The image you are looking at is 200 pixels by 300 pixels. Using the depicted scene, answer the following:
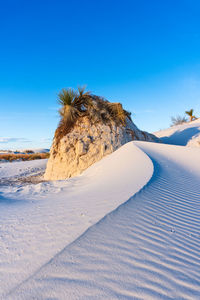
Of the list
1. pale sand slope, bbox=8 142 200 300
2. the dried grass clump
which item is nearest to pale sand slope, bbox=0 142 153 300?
pale sand slope, bbox=8 142 200 300

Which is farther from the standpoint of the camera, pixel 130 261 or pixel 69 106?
pixel 69 106

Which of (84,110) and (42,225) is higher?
(84,110)

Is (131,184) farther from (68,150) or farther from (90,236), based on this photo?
(68,150)

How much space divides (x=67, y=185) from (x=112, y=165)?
1.77 m

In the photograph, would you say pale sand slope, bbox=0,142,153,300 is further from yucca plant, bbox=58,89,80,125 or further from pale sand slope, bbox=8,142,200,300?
yucca plant, bbox=58,89,80,125

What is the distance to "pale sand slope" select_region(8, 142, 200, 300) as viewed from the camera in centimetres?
151

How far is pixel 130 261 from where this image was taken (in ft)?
6.04

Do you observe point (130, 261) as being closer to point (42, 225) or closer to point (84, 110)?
point (42, 225)

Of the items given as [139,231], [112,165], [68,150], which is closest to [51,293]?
[139,231]

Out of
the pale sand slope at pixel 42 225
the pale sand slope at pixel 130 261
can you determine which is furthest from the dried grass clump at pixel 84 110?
→ the pale sand slope at pixel 130 261

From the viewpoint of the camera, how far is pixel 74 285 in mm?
1537

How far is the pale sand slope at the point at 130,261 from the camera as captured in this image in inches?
59.4

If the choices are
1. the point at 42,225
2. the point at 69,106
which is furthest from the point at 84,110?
the point at 42,225

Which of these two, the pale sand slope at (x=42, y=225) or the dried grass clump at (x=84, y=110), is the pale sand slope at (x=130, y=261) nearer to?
the pale sand slope at (x=42, y=225)
